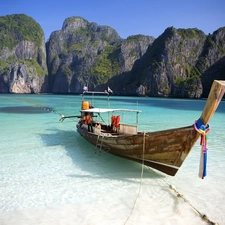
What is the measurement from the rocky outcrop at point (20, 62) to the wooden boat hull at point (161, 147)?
160 meters

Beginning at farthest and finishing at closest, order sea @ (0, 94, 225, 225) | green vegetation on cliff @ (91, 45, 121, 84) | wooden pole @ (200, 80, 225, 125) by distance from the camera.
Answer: green vegetation on cliff @ (91, 45, 121, 84) < sea @ (0, 94, 225, 225) < wooden pole @ (200, 80, 225, 125)

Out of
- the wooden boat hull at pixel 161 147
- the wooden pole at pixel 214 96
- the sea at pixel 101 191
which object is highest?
the wooden pole at pixel 214 96

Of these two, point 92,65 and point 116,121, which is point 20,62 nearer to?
point 92,65

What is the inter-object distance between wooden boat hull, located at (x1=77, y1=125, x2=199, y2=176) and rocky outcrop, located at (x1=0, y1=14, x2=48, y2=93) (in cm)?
15996

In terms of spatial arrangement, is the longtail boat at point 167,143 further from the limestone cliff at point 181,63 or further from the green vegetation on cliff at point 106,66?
the green vegetation on cliff at point 106,66

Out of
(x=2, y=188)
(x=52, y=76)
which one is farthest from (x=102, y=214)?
(x=52, y=76)

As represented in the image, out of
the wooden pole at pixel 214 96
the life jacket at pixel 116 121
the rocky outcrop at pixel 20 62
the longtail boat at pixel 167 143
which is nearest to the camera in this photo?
the wooden pole at pixel 214 96

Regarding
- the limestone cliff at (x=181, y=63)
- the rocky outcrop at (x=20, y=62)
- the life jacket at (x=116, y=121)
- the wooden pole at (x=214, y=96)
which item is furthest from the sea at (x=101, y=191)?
the rocky outcrop at (x=20, y=62)

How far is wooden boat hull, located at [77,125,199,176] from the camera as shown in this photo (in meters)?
7.71

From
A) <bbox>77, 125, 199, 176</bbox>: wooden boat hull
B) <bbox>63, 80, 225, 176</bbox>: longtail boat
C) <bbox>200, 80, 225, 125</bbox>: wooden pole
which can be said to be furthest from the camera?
<bbox>77, 125, 199, 176</bbox>: wooden boat hull

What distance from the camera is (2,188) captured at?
8.02 metres

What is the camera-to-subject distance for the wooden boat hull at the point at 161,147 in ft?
25.3

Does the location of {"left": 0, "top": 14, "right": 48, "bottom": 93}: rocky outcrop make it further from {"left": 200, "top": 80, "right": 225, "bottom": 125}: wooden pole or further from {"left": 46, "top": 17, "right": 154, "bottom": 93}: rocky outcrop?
{"left": 200, "top": 80, "right": 225, "bottom": 125}: wooden pole

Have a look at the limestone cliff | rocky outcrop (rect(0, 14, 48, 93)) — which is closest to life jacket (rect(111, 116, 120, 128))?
the limestone cliff
